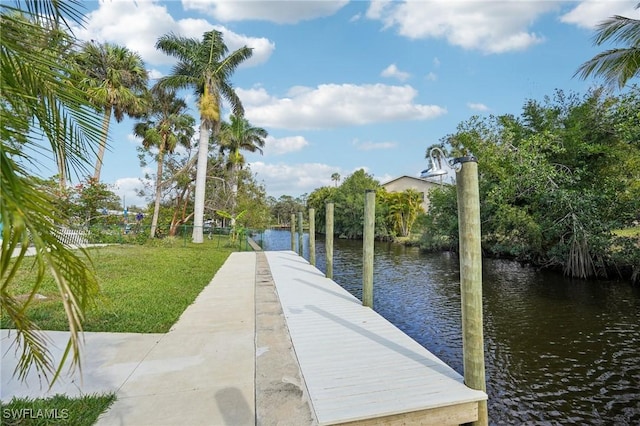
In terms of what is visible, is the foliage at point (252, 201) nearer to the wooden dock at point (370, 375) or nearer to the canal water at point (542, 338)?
the canal water at point (542, 338)

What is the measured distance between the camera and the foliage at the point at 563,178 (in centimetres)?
1127

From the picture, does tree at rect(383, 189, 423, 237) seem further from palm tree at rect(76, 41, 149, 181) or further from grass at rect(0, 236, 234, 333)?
grass at rect(0, 236, 234, 333)

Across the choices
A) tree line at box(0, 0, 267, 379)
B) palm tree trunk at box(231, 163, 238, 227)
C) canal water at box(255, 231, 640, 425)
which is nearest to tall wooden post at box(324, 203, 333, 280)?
canal water at box(255, 231, 640, 425)

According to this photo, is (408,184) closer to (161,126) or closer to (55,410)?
(161,126)

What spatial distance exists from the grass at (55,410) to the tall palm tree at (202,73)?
16.7m

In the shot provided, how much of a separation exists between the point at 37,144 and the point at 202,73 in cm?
1967

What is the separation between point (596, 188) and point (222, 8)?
13.7m

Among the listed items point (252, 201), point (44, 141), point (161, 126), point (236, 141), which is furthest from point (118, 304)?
point (236, 141)

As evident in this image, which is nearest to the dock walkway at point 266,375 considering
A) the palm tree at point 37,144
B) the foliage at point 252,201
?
the palm tree at point 37,144

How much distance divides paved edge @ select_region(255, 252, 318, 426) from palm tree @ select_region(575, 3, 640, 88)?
11.9 metres

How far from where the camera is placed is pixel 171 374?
3535 mm

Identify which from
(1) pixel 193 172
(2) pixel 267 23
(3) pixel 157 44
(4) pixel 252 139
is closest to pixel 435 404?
(2) pixel 267 23

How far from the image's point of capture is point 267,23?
10797 millimetres

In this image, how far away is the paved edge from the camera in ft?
9.26
